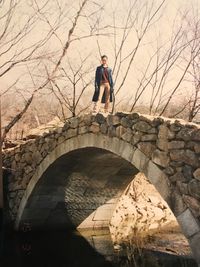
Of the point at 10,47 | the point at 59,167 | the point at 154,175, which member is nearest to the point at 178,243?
the point at 59,167

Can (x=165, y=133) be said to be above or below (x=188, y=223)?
above

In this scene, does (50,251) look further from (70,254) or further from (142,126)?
(142,126)

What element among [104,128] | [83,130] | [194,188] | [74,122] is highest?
[74,122]

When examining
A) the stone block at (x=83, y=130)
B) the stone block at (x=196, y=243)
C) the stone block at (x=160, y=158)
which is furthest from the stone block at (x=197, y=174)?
the stone block at (x=83, y=130)

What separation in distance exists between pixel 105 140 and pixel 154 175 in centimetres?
137

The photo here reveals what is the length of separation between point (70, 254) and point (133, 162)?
3.50m

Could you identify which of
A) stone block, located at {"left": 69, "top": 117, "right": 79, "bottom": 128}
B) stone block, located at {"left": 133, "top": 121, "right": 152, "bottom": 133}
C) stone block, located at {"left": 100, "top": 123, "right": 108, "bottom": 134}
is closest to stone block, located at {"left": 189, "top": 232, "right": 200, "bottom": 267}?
stone block, located at {"left": 133, "top": 121, "right": 152, "bottom": 133}

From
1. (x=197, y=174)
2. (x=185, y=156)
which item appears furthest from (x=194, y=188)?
(x=185, y=156)

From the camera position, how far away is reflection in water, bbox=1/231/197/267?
7.19 metres

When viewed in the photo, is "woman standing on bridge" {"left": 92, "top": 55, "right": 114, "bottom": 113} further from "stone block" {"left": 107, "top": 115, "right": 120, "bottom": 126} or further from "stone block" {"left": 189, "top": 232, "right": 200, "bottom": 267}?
→ "stone block" {"left": 189, "top": 232, "right": 200, "bottom": 267}

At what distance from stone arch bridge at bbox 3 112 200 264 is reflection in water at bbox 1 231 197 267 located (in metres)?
0.48

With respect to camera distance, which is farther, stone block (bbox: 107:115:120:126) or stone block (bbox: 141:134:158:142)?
stone block (bbox: 107:115:120:126)

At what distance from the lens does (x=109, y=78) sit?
25.1 feet

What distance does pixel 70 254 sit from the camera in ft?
26.3
